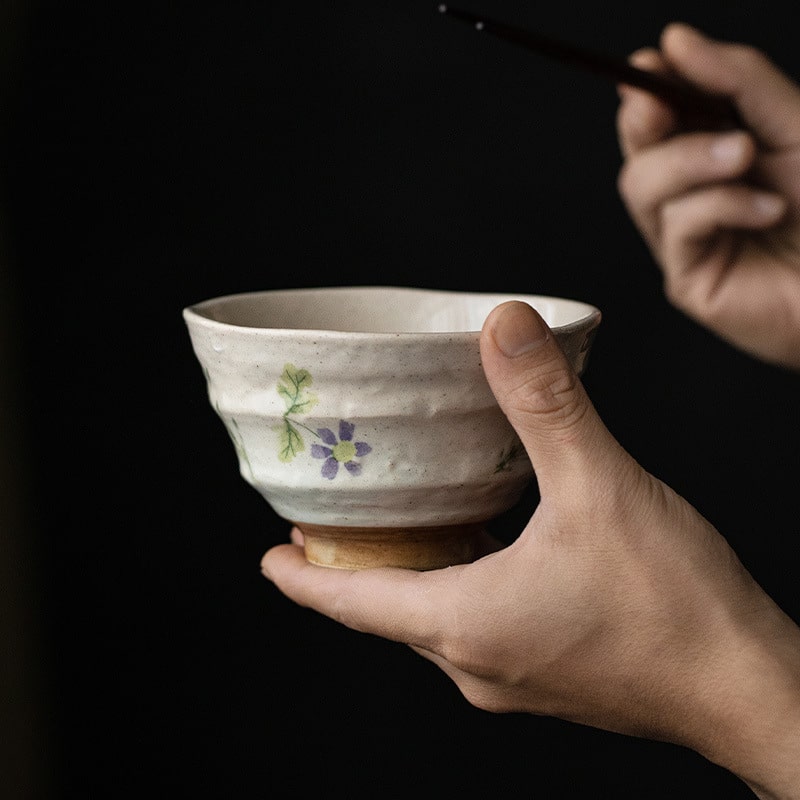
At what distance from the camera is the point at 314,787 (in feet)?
4.76

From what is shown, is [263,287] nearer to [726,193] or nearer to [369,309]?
[369,309]

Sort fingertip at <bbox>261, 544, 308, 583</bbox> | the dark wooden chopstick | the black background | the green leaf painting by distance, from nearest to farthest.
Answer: the dark wooden chopstick, the green leaf painting, fingertip at <bbox>261, 544, 308, 583</bbox>, the black background

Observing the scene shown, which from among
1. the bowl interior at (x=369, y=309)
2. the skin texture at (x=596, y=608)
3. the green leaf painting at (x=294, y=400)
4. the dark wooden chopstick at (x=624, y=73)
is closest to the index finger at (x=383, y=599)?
the skin texture at (x=596, y=608)

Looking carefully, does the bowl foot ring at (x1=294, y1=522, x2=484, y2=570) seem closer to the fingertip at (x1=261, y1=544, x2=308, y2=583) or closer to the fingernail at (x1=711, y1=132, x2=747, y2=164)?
the fingertip at (x1=261, y1=544, x2=308, y2=583)

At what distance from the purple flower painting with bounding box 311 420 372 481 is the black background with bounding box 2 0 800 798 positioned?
65cm

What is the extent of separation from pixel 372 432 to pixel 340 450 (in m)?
0.03

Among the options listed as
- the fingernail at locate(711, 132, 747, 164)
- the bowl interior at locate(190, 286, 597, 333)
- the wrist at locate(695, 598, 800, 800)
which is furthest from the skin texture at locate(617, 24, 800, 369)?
the wrist at locate(695, 598, 800, 800)

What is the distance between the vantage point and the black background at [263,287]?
133 centimetres

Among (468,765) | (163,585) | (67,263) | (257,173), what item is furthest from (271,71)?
(468,765)

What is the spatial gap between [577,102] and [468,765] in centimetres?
86

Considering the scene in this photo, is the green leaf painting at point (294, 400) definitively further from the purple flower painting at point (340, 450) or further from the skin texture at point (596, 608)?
the skin texture at point (596, 608)

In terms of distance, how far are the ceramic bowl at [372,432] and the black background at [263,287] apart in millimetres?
539

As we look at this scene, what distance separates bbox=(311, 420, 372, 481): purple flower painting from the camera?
2.49ft

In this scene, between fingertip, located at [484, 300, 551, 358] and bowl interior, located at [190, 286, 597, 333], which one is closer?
fingertip, located at [484, 300, 551, 358]
